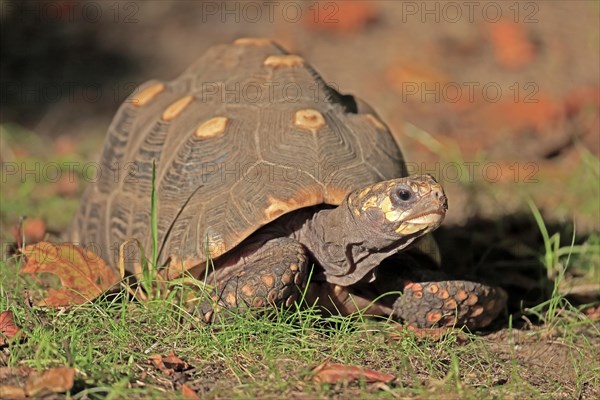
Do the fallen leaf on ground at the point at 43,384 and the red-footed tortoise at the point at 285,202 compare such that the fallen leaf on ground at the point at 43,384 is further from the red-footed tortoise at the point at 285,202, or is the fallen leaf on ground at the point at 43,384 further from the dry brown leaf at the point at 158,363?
the red-footed tortoise at the point at 285,202

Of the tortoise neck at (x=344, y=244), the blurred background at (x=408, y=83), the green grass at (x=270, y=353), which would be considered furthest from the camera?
the blurred background at (x=408, y=83)

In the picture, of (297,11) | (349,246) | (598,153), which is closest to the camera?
(349,246)

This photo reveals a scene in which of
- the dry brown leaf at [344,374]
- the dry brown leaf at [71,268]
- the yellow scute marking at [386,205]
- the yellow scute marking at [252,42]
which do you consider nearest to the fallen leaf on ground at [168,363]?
the dry brown leaf at [344,374]

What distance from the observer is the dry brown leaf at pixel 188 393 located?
3320 mm

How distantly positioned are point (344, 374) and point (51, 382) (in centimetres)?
115

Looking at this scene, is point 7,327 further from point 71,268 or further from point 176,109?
point 176,109

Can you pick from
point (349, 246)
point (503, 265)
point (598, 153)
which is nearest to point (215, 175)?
point (349, 246)

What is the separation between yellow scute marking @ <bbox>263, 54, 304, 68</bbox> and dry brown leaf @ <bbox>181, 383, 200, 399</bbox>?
7.52ft

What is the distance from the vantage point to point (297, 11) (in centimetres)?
1160

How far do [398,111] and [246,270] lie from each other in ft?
17.3

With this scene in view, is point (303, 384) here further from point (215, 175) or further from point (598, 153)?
point (598, 153)

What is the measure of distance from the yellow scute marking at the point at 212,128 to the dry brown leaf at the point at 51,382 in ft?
6.06

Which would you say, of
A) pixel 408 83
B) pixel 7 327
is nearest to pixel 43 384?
pixel 7 327

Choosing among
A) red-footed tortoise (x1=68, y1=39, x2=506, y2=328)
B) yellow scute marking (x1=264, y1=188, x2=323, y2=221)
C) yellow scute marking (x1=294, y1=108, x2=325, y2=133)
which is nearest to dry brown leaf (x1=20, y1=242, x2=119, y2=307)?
red-footed tortoise (x1=68, y1=39, x2=506, y2=328)
